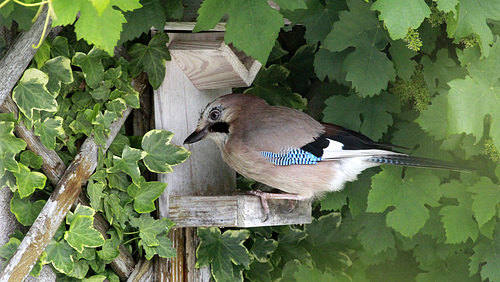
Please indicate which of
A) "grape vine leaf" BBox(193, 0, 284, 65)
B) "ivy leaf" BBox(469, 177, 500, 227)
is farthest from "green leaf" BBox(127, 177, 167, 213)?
"ivy leaf" BBox(469, 177, 500, 227)

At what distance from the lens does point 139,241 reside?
87.6 inches

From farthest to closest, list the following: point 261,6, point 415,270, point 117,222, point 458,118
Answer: point 415,270
point 117,222
point 458,118
point 261,6

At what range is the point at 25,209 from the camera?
6.48 feet

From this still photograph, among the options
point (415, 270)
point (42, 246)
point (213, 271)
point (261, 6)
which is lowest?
point (415, 270)

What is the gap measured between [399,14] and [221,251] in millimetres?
1202

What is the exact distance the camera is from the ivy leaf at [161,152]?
221 centimetres

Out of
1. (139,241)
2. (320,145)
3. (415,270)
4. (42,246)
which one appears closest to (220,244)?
(139,241)

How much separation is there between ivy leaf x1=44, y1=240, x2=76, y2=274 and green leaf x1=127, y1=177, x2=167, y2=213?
287mm

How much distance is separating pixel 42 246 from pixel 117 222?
30 centimetres

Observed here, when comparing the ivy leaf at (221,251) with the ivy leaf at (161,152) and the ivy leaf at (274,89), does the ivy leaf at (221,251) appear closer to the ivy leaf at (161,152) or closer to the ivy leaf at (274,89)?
the ivy leaf at (161,152)

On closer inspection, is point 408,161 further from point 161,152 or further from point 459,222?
point 161,152

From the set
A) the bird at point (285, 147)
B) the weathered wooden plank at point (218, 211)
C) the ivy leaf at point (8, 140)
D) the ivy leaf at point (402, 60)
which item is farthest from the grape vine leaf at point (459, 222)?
the ivy leaf at point (8, 140)

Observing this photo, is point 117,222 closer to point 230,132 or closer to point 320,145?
point 230,132

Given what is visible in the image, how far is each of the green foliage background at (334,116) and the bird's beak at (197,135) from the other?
0.46 ft
